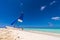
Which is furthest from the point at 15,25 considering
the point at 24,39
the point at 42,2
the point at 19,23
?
the point at 24,39

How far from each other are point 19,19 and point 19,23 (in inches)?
23.1

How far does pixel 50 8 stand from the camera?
14.5 meters

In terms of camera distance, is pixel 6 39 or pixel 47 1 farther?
pixel 47 1

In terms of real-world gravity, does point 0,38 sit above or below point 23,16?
below

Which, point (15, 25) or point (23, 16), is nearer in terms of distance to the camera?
point (23, 16)

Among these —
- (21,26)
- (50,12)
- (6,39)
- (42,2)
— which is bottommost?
(6,39)

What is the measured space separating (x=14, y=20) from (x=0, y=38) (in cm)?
946

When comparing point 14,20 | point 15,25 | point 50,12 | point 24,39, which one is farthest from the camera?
point 15,25

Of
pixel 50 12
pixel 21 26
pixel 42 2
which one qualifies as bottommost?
pixel 21 26

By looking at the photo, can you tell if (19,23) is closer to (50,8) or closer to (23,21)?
(23,21)

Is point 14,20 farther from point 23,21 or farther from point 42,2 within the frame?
point 42,2

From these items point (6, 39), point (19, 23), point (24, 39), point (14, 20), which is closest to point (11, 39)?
point (6, 39)

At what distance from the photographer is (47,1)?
14312mm

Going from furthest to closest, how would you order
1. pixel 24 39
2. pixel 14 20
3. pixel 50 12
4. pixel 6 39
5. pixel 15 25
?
1. pixel 15 25
2. pixel 50 12
3. pixel 14 20
4. pixel 24 39
5. pixel 6 39
